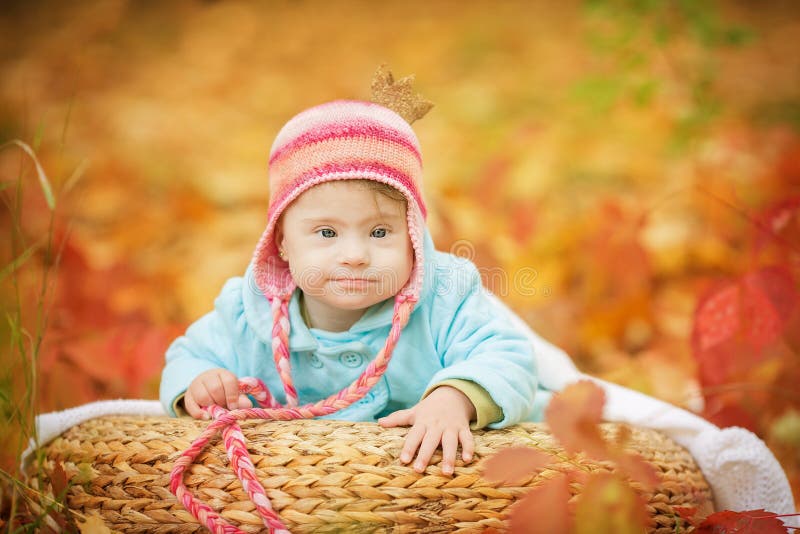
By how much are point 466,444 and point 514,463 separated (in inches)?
7.0

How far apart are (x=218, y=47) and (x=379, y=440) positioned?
14.3ft

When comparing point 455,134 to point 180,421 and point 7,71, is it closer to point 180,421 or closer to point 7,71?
point 7,71

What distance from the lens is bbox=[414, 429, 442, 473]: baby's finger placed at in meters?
1.20

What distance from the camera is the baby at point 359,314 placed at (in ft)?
4.48

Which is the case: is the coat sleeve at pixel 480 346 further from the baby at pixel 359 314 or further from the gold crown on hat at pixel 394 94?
the gold crown on hat at pixel 394 94

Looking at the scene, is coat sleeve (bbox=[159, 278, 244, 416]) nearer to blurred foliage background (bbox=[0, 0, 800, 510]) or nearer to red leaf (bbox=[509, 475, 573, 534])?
blurred foliage background (bbox=[0, 0, 800, 510])

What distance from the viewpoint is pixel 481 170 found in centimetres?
371

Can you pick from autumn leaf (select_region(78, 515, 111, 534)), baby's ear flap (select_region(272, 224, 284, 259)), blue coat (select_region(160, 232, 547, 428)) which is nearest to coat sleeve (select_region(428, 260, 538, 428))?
blue coat (select_region(160, 232, 547, 428))

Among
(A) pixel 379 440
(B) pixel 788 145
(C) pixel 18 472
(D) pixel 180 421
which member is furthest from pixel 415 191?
(B) pixel 788 145

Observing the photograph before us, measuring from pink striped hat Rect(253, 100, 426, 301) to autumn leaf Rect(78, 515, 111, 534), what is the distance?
1.88 ft

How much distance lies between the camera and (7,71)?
4.41m

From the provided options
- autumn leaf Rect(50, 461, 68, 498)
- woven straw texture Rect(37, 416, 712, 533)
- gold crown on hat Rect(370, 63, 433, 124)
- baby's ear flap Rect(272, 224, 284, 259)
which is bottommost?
autumn leaf Rect(50, 461, 68, 498)

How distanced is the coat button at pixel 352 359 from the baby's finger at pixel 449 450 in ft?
1.07

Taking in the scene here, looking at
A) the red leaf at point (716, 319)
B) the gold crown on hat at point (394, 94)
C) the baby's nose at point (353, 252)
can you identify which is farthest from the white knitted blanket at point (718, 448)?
the gold crown on hat at point (394, 94)
